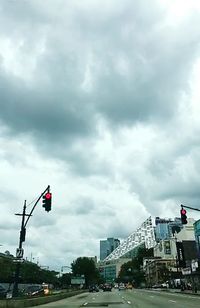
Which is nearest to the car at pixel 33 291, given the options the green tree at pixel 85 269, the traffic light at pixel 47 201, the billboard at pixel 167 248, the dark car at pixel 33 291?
the dark car at pixel 33 291

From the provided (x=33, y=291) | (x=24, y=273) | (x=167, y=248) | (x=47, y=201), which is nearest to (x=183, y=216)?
(x=47, y=201)

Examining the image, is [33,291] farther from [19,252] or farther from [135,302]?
[19,252]

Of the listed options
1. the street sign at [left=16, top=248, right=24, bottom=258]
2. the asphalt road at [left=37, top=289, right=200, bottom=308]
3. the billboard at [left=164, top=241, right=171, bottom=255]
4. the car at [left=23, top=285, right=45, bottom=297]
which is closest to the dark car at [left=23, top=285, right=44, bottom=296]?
the car at [left=23, top=285, right=45, bottom=297]

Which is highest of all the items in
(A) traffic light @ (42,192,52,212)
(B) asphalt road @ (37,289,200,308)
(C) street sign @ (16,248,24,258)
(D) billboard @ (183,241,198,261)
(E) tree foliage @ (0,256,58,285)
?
(D) billboard @ (183,241,198,261)

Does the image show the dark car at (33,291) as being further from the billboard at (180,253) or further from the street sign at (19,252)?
the billboard at (180,253)

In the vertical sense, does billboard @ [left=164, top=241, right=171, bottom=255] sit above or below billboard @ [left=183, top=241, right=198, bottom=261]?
Result: above

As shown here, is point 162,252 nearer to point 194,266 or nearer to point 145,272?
point 145,272

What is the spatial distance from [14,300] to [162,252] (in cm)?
17946

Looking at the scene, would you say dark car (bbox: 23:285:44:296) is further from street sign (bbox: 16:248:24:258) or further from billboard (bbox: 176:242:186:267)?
billboard (bbox: 176:242:186:267)

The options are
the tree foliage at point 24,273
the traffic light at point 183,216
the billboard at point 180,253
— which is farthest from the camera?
the billboard at point 180,253

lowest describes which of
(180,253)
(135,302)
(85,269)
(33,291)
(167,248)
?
(135,302)

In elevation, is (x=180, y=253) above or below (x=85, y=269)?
below

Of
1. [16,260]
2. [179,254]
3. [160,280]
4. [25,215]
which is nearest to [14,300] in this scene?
[16,260]

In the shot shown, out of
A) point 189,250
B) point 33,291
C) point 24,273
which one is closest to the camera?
point 33,291
